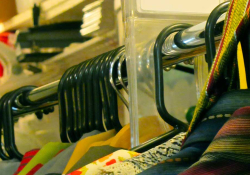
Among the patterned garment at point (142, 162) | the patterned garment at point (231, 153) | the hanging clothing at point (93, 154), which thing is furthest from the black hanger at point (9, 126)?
the patterned garment at point (231, 153)

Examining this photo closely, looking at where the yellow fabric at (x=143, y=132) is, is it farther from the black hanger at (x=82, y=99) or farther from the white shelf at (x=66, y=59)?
the white shelf at (x=66, y=59)

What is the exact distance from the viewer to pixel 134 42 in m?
0.43

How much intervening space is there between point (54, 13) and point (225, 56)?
1016 mm

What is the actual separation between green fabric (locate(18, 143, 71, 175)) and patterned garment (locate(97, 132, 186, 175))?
27cm

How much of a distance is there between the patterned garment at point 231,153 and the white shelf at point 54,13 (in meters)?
1.02

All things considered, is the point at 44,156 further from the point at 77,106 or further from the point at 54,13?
the point at 54,13

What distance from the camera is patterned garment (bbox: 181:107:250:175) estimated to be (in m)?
0.16

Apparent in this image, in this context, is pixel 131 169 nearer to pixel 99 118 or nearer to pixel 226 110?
pixel 226 110

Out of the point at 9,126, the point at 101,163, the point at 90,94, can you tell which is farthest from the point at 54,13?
the point at 101,163

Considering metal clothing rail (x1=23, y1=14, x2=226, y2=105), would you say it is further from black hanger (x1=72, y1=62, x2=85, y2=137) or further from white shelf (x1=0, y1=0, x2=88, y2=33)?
white shelf (x1=0, y1=0, x2=88, y2=33)

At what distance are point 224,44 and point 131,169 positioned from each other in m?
0.12

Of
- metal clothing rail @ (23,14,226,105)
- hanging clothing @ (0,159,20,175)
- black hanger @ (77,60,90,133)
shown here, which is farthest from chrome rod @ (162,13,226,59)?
hanging clothing @ (0,159,20,175)

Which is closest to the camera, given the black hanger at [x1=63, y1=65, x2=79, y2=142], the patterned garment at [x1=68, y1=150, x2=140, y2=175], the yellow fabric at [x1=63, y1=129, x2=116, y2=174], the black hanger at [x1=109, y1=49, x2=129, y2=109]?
the patterned garment at [x1=68, y1=150, x2=140, y2=175]

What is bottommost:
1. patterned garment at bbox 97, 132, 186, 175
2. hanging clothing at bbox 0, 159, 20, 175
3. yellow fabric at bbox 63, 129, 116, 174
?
hanging clothing at bbox 0, 159, 20, 175
